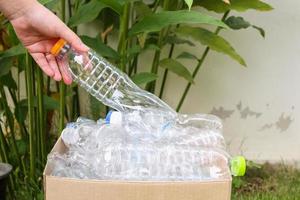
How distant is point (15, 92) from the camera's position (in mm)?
1937

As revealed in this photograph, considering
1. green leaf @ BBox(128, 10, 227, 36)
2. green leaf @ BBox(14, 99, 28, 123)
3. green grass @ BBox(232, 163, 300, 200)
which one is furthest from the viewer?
green grass @ BBox(232, 163, 300, 200)

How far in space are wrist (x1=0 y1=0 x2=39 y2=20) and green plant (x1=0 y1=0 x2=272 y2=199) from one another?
454mm

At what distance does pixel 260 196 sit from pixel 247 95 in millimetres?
447

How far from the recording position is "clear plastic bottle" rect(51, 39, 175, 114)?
1.16m

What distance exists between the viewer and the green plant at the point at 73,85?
158cm

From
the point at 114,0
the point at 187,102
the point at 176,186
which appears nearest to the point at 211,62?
the point at 187,102

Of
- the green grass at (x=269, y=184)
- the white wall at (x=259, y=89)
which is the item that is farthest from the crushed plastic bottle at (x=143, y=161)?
the white wall at (x=259, y=89)

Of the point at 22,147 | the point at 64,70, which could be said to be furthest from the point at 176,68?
the point at 64,70

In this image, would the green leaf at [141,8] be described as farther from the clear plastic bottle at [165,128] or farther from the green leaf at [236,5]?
the clear plastic bottle at [165,128]

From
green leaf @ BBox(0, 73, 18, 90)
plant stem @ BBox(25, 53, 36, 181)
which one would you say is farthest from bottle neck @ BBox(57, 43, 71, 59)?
green leaf @ BBox(0, 73, 18, 90)

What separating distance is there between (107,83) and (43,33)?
257 mm

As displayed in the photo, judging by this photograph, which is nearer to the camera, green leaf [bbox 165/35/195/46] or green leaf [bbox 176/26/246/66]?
green leaf [bbox 176/26/246/66]

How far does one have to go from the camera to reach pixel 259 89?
2.27 metres

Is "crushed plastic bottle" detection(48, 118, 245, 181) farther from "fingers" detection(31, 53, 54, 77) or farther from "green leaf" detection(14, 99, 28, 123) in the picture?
"green leaf" detection(14, 99, 28, 123)
